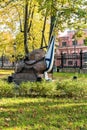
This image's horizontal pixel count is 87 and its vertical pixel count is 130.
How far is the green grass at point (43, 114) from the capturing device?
6289 millimetres

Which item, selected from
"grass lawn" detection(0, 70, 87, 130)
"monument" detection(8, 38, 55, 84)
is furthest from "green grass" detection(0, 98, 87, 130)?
"monument" detection(8, 38, 55, 84)

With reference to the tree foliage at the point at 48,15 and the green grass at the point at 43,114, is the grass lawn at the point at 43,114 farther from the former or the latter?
the tree foliage at the point at 48,15

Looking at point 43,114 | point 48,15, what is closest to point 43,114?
point 43,114

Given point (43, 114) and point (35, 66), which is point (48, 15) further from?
point (43, 114)

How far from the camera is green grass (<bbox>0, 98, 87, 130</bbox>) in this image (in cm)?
629

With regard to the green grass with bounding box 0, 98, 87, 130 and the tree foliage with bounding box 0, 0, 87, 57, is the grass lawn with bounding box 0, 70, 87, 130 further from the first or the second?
the tree foliage with bounding box 0, 0, 87, 57

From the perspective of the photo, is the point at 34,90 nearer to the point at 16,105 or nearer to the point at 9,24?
the point at 16,105

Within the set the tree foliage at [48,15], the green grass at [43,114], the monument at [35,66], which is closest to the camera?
the green grass at [43,114]

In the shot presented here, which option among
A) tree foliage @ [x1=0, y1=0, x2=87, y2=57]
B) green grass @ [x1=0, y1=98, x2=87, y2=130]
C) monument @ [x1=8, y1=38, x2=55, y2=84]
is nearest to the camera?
green grass @ [x1=0, y1=98, x2=87, y2=130]

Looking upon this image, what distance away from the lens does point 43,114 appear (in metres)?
7.49

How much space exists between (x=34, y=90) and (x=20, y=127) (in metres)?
4.96

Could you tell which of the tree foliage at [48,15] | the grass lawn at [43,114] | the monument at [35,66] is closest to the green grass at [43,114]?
the grass lawn at [43,114]

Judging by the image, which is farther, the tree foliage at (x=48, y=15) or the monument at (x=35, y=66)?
the tree foliage at (x=48, y=15)

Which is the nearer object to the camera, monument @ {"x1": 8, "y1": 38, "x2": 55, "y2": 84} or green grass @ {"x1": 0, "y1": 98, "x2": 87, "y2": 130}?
green grass @ {"x1": 0, "y1": 98, "x2": 87, "y2": 130}
